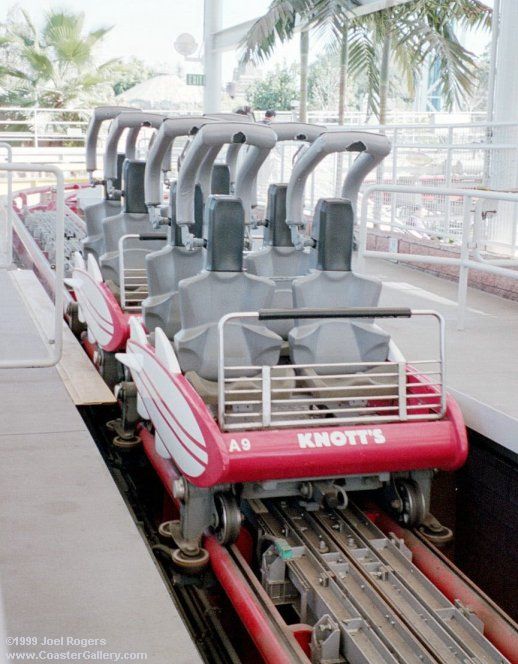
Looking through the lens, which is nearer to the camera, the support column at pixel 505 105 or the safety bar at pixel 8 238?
the safety bar at pixel 8 238

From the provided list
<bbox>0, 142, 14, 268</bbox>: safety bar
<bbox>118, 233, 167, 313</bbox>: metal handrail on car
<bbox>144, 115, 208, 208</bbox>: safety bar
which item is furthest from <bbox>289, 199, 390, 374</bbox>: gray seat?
<bbox>0, 142, 14, 268</bbox>: safety bar

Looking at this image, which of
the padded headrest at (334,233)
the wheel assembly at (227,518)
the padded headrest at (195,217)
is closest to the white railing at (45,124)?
the padded headrest at (195,217)

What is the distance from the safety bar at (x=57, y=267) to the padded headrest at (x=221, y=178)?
1.82 meters

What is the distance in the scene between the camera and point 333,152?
17.4ft

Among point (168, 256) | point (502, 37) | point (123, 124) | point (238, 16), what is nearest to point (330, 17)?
point (238, 16)

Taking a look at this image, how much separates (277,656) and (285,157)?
1155cm

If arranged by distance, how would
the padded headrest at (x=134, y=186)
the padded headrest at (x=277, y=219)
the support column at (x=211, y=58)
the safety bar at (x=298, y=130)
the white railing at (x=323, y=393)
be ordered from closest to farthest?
the white railing at (x=323, y=393), the padded headrest at (x=277, y=219), the safety bar at (x=298, y=130), the padded headrest at (x=134, y=186), the support column at (x=211, y=58)

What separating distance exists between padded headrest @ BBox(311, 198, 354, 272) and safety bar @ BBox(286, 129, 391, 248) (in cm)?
30

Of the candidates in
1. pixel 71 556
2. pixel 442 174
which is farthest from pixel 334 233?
pixel 442 174

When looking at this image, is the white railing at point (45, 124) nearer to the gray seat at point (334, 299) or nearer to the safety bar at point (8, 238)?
the safety bar at point (8, 238)

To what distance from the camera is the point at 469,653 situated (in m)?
3.88

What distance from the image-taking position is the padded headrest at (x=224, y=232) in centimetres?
496

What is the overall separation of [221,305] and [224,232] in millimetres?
392

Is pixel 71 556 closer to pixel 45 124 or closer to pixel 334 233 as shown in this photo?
pixel 334 233
